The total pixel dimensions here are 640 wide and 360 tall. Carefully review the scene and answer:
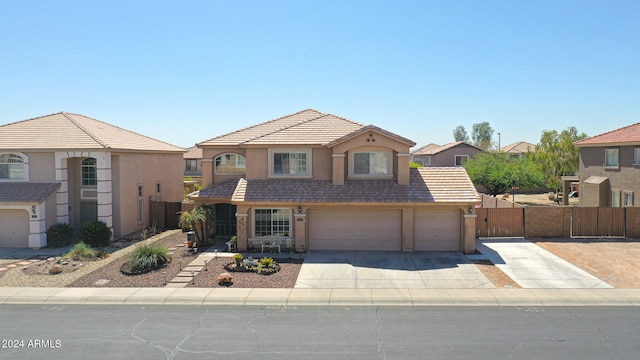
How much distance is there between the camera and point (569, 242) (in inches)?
866

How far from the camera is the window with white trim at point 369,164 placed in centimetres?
2109

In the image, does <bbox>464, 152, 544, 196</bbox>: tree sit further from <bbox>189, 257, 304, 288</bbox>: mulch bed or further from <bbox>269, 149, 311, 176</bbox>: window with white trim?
<bbox>189, 257, 304, 288</bbox>: mulch bed

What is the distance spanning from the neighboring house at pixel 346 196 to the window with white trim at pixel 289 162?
0.05 metres

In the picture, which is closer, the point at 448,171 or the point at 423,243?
the point at 423,243

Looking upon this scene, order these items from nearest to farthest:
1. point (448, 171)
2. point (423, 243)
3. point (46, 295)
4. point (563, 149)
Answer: point (46, 295), point (423, 243), point (448, 171), point (563, 149)

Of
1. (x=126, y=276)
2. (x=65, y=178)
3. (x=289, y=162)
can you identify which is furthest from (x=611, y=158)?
(x=65, y=178)

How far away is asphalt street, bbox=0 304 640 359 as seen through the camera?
1036cm

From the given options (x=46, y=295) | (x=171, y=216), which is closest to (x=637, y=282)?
(x=46, y=295)

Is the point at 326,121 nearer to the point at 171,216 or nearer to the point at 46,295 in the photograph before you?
A: the point at 171,216

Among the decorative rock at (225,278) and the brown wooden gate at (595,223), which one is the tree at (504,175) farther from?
the decorative rock at (225,278)

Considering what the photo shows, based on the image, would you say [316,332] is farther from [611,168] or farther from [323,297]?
[611,168]

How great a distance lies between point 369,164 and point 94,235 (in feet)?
44.9

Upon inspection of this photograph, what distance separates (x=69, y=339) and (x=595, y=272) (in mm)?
17650

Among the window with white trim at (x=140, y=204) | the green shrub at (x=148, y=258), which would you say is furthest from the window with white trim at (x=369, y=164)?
the window with white trim at (x=140, y=204)
